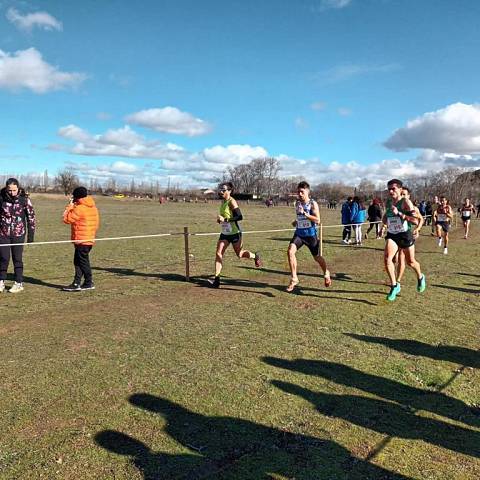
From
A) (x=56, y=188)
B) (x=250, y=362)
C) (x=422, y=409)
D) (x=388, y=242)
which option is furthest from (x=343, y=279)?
(x=56, y=188)

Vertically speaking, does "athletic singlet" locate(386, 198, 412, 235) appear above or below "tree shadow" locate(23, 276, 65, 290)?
above

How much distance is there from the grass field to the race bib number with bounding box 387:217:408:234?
1226 millimetres

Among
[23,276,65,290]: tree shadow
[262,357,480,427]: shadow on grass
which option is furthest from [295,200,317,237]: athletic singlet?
[23,276,65,290]: tree shadow

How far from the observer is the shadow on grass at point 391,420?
3.53 meters

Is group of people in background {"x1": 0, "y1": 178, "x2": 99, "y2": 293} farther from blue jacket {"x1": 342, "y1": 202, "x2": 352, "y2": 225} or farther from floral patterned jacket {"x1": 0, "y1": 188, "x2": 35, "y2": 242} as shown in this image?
blue jacket {"x1": 342, "y1": 202, "x2": 352, "y2": 225}

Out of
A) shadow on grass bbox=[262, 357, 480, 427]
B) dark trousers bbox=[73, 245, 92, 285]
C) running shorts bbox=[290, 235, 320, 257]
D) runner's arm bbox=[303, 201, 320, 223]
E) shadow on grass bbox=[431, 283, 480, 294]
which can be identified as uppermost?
runner's arm bbox=[303, 201, 320, 223]

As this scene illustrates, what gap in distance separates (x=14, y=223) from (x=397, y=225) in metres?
6.89

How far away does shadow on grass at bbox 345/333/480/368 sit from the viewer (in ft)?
17.2

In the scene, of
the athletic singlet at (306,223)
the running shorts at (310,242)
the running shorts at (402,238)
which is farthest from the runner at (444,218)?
the athletic singlet at (306,223)

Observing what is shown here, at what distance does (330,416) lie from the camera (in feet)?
12.8

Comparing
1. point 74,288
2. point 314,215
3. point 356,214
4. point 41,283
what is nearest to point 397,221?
point 314,215

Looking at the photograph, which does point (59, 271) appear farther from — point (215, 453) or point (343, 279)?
point (215, 453)

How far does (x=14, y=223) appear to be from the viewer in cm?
860

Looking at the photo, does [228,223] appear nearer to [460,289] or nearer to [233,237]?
[233,237]
